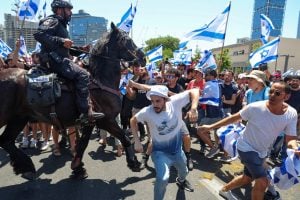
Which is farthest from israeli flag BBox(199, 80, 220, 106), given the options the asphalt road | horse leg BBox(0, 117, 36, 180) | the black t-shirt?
horse leg BBox(0, 117, 36, 180)

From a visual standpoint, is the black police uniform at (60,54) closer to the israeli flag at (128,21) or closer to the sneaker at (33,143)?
the sneaker at (33,143)

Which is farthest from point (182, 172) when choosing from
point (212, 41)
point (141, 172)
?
point (212, 41)

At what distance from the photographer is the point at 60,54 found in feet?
16.2

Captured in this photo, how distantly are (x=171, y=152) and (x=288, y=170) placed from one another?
4.94 ft

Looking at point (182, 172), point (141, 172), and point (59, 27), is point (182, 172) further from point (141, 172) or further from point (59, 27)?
point (59, 27)

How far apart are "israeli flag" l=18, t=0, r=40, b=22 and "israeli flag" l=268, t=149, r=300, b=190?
8131mm

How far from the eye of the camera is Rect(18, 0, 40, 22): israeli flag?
357 inches

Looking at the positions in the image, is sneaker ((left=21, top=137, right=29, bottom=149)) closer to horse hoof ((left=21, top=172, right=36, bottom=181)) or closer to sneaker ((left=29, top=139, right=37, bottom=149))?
sneaker ((left=29, top=139, right=37, bottom=149))

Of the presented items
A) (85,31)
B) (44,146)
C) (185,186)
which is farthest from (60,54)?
(85,31)

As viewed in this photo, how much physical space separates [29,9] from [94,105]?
543 cm

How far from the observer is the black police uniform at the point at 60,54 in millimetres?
4754

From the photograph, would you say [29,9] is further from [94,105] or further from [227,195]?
[227,195]

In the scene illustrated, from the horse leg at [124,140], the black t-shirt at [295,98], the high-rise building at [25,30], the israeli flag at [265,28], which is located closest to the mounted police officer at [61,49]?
the horse leg at [124,140]

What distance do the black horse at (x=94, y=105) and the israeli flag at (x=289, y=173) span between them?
248cm
